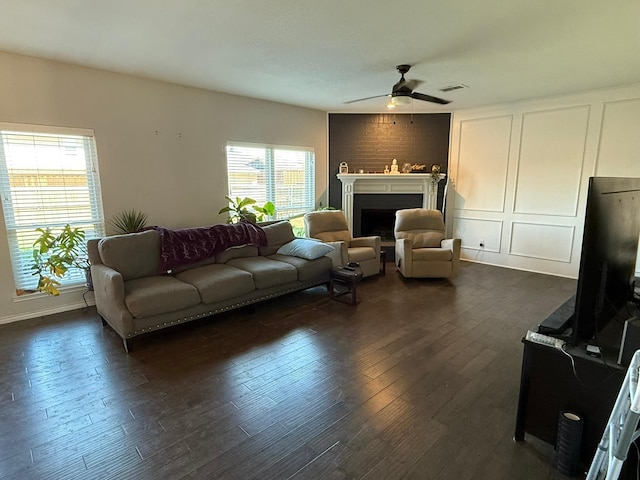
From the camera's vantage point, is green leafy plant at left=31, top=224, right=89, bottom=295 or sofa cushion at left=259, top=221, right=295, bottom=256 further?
sofa cushion at left=259, top=221, right=295, bottom=256

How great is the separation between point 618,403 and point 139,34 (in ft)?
12.4

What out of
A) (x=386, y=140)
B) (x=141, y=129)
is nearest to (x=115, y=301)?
(x=141, y=129)

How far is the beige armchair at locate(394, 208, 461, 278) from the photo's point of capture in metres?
4.87

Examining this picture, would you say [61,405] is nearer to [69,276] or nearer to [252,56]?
[69,276]

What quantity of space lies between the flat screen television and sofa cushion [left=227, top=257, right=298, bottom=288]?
2.77 meters

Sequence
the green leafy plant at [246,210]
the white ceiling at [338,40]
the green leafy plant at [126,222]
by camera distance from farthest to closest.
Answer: the green leafy plant at [246,210]
the green leafy plant at [126,222]
the white ceiling at [338,40]

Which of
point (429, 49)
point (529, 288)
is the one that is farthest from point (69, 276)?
point (529, 288)

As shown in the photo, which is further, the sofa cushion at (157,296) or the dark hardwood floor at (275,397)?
the sofa cushion at (157,296)

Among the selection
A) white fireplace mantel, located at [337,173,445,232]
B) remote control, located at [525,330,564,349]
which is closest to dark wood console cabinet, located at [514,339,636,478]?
remote control, located at [525,330,564,349]

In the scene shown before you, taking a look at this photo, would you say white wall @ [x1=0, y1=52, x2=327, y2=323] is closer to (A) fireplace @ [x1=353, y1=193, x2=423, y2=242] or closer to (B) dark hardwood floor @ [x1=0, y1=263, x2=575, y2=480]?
(B) dark hardwood floor @ [x1=0, y1=263, x2=575, y2=480]

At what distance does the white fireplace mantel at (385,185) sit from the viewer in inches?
244

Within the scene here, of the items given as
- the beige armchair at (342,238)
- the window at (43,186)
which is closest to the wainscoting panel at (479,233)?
the beige armchair at (342,238)

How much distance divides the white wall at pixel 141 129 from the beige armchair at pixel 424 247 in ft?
8.38

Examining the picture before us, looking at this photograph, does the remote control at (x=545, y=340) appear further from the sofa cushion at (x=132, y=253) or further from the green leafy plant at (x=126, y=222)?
the green leafy plant at (x=126, y=222)
